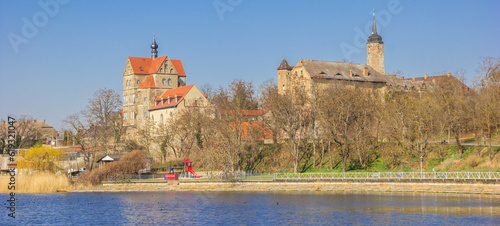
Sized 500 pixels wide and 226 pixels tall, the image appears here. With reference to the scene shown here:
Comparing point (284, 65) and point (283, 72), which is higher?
point (284, 65)

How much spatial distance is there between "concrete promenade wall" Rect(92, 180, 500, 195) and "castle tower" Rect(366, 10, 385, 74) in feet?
183

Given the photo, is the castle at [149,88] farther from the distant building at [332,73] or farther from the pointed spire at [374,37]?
the pointed spire at [374,37]

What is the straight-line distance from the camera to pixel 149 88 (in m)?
113

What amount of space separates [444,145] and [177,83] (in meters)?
62.6

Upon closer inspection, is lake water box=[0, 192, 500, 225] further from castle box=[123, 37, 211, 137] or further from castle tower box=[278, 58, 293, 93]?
castle box=[123, 37, 211, 137]

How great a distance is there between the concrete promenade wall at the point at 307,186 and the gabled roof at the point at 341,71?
3747cm

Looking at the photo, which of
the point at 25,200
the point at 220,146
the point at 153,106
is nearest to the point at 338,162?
the point at 220,146

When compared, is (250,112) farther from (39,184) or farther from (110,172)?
(39,184)

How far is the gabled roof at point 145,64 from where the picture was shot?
116500 mm

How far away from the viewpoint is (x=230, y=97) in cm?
7956

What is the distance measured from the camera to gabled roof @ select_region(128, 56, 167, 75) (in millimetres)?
116500

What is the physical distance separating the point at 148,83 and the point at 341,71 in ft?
124

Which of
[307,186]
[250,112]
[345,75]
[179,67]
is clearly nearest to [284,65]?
[345,75]

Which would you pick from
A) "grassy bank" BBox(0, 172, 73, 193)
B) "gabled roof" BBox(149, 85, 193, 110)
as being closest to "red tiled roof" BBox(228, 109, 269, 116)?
"gabled roof" BBox(149, 85, 193, 110)
